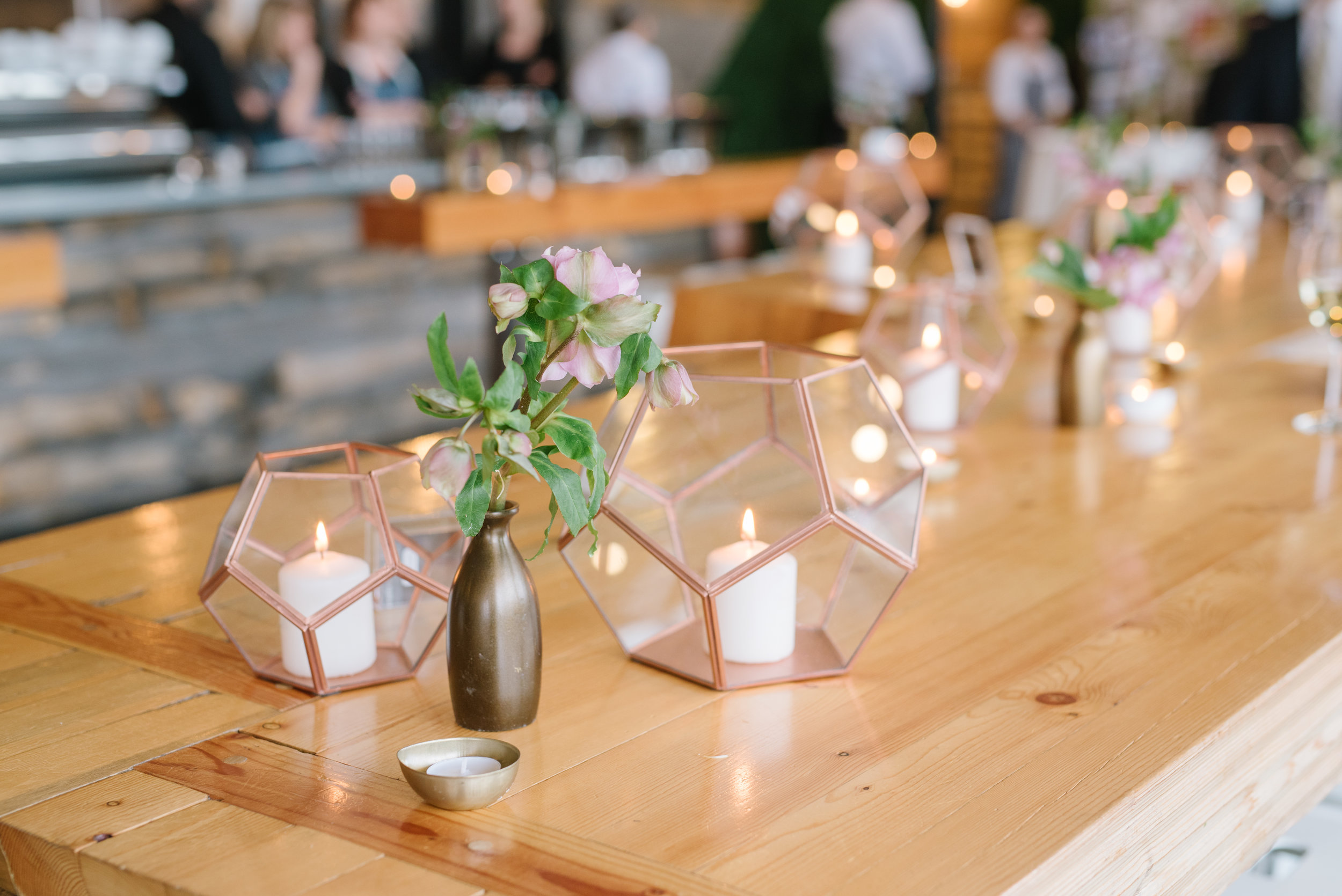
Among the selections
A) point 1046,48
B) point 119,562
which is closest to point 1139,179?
point 119,562

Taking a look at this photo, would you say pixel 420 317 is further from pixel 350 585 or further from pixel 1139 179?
pixel 350 585

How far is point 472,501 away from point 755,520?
271 mm

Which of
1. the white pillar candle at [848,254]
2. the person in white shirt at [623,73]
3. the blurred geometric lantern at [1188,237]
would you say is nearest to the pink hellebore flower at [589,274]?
the blurred geometric lantern at [1188,237]

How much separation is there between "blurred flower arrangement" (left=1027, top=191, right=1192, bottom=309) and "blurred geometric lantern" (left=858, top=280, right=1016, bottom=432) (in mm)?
96

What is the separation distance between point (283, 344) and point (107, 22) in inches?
109

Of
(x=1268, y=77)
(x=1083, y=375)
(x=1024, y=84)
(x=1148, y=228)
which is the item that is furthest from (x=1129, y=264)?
(x=1024, y=84)

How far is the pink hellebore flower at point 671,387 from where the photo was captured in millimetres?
774

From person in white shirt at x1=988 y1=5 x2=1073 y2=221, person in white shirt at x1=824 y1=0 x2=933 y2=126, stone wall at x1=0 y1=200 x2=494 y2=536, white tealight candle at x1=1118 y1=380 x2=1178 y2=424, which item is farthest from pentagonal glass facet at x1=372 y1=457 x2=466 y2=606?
person in white shirt at x1=988 y1=5 x2=1073 y2=221

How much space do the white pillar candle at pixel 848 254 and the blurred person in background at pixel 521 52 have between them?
4416 millimetres

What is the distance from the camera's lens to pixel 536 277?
2.42 feet

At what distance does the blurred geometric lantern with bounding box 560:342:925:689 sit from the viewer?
93 centimetres

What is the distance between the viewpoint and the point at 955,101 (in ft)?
35.5

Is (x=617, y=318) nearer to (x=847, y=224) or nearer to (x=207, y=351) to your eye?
(x=847, y=224)

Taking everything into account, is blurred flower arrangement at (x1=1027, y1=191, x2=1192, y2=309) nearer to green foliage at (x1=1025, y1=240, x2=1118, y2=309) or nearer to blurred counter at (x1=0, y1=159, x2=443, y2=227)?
green foliage at (x1=1025, y1=240, x2=1118, y2=309)
